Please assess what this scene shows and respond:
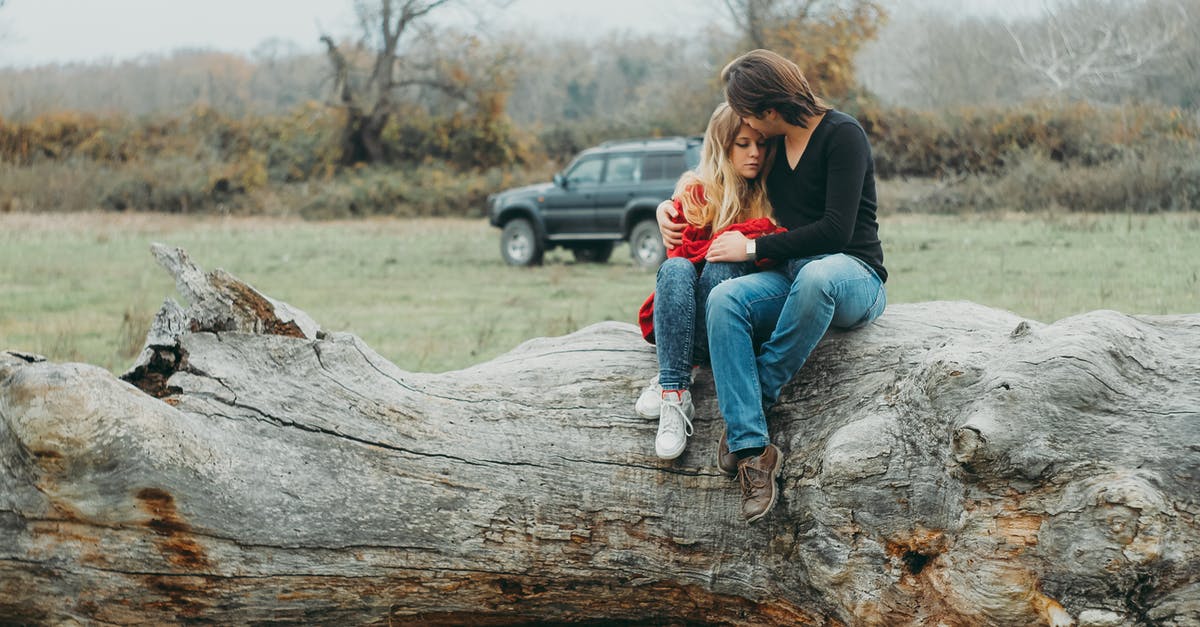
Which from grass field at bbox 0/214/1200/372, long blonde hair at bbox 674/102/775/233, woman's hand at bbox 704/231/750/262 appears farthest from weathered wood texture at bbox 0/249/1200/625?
grass field at bbox 0/214/1200/372

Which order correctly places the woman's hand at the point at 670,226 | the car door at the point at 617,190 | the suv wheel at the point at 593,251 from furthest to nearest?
the suv wheel at the point at 593,251
the car door at the point at 617,190
the woman's hand at the point at 670,226

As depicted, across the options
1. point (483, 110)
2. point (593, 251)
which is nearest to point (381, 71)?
point (483, 110)

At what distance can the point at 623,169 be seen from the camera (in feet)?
70.1

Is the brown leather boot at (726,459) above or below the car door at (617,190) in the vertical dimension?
below

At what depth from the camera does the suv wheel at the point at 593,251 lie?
2176cm

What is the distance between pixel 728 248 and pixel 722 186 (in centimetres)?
33

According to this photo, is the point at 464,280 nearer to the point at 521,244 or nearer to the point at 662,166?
the point at 521,244

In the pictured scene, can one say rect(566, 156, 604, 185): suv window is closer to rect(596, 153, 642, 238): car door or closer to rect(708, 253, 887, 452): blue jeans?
rect(596, 153, 642, 238): car door

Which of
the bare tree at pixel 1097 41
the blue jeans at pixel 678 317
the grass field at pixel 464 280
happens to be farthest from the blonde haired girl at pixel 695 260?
the bare tree at pixel 1097 41

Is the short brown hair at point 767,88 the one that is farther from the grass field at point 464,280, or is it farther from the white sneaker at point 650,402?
the grass field at point 464,280

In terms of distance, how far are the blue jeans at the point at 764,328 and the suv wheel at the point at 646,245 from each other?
51.6 feet

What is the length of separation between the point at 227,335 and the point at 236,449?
1.71 ft

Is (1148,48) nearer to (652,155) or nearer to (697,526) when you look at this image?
(652,155)

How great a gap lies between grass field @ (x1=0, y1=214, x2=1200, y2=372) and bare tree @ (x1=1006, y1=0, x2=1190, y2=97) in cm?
450
